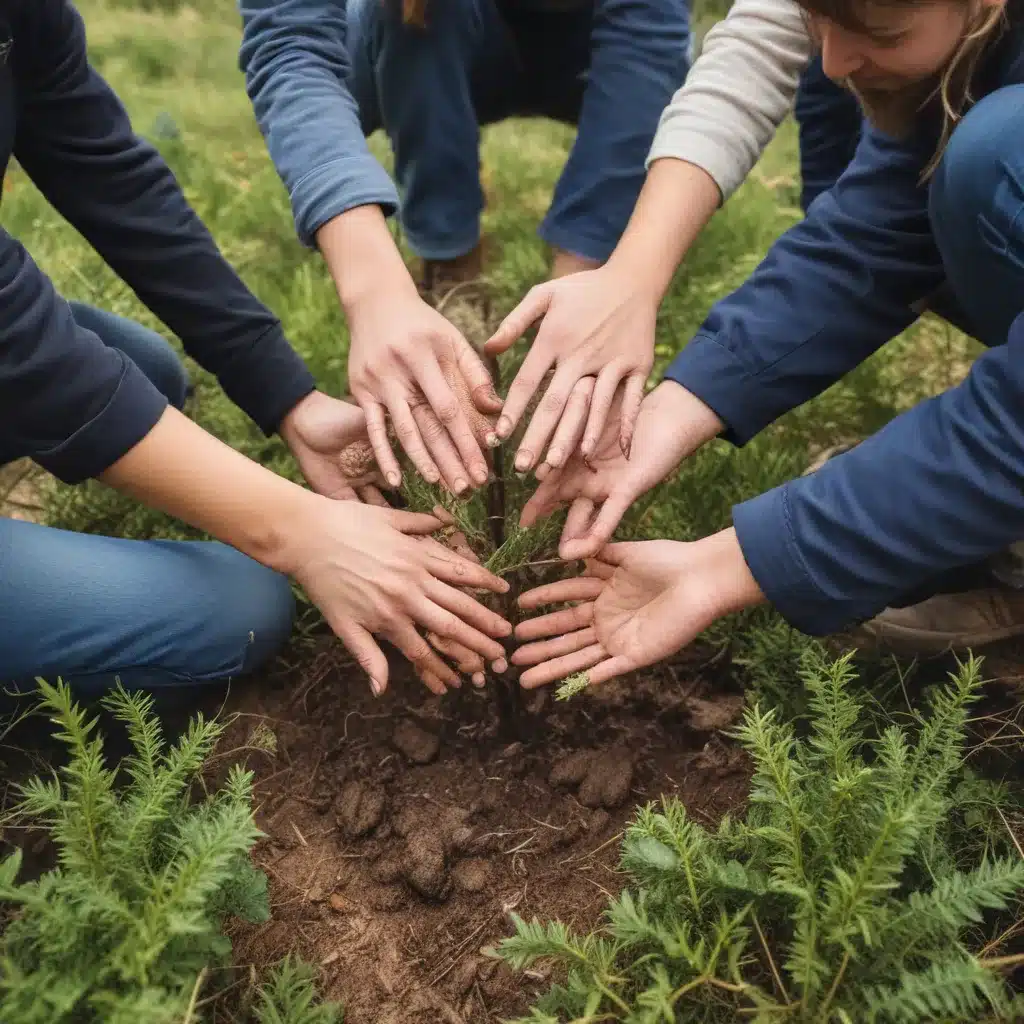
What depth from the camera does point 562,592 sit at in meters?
1.55

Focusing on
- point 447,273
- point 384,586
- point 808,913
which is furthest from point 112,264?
point 808,913

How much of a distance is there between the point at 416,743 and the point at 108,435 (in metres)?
0.73

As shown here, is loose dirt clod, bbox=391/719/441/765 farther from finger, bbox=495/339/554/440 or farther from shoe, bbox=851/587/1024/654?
shoe, bbox=851/587/1024/654

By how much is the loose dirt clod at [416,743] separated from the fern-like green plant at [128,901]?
440 mm

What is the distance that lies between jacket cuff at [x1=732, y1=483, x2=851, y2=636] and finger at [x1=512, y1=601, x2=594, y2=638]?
0.98 ft

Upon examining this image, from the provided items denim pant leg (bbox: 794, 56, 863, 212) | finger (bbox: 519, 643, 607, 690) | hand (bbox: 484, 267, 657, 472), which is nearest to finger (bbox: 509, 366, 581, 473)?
hand (bbox: 484, 267, 657, 472)

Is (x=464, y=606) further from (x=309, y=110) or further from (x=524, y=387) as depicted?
(x=309, y=110)

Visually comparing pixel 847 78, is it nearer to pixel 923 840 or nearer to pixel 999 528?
pixel 999 528

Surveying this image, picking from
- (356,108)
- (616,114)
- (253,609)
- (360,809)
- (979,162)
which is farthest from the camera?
(616,114)

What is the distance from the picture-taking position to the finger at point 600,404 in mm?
1508

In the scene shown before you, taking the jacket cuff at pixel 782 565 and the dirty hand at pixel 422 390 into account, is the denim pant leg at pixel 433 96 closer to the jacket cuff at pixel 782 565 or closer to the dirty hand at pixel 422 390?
the dirty hand at pixel 422 390

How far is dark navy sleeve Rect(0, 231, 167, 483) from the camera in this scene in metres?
1.34

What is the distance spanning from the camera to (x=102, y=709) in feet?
5.50

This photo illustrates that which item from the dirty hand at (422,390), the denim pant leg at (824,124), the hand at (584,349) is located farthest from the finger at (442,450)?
the denim pant leg at (824,124)
